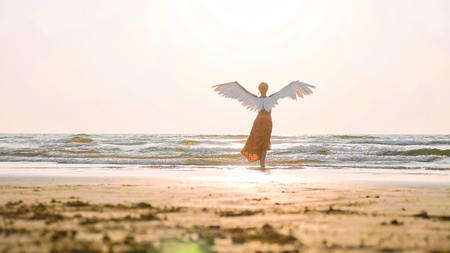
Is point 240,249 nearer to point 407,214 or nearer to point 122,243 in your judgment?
point 122,243

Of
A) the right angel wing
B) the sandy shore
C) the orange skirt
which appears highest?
the right angel wing

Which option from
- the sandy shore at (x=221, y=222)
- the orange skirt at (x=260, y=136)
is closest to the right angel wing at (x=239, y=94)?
the orange skirt at (x=260, y=136)

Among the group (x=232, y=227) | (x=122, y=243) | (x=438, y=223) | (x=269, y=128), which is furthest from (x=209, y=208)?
(x=269, y=128)

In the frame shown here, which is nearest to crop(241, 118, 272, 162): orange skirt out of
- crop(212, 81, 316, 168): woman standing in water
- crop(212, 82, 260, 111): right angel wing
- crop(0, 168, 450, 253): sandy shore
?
crop(212, 81, 316, 168): woman standing in water

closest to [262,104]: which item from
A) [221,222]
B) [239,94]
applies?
[239,94]

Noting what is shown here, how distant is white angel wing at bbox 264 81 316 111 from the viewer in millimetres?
9844

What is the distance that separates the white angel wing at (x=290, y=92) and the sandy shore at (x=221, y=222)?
5492 mm

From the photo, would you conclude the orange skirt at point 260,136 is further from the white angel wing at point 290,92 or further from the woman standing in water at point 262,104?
the white angel wing at point 290,92

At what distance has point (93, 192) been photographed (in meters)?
4.58

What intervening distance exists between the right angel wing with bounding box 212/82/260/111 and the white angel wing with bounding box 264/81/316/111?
263mm

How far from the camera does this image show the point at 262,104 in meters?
9.86

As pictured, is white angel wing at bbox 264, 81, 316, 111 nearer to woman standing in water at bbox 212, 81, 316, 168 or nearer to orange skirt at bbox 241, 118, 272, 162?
woman standing in water at bbox 212, 81, 316, 168

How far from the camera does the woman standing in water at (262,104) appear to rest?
9873mm

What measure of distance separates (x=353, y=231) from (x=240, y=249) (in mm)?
797
